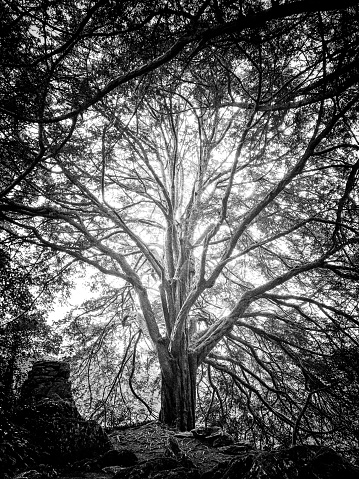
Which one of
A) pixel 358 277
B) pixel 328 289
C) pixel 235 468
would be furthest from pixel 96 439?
pixel 328 289

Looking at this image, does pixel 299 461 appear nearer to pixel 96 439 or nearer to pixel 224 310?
pixel 96 439

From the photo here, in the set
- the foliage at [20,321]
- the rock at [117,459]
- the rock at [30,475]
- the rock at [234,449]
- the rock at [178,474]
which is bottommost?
the rock at [234,449]

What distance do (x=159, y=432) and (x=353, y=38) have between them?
5500 mm

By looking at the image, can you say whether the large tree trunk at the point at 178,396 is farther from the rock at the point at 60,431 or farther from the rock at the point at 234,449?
the rock at the point at 60,431

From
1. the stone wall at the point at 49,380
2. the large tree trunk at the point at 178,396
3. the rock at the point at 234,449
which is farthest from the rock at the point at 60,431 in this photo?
the stone wall at the point at 49,380

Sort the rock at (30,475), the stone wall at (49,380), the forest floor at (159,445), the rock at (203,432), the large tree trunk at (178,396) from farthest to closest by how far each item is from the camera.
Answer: the stone wall at (49,380)
the large tree trunk at (178,396)
the rock at (203,432)
the forest floor at (159,445)
the rock at (30,475)

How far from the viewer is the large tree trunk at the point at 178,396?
4.13 metres

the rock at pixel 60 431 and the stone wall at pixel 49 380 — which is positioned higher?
the stone wall at pixel 49 380

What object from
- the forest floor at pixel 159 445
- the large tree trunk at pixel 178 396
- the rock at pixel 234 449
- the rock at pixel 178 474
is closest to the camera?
the rock at pixel 178 474

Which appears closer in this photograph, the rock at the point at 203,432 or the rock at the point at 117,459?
the rock at the point at 117,459

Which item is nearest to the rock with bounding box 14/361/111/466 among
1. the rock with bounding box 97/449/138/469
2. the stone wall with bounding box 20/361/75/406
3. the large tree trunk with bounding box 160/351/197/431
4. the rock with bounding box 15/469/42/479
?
the rock with bounding box 97/449/138/469

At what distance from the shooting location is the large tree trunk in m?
4.13

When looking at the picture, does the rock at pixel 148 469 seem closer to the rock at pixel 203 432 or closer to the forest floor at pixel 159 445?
the forest floor at pixel 159 445

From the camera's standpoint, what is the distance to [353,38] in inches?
113
